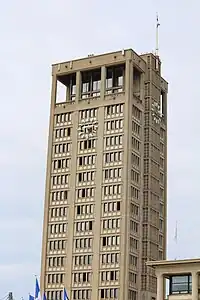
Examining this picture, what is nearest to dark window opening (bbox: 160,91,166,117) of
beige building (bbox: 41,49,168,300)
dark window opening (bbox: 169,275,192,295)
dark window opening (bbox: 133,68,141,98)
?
beige building (bbox: 41,49,168,300)

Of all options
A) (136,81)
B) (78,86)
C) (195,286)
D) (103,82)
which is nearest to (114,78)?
(103,82)

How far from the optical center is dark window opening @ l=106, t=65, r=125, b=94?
148m

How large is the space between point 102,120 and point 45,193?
1976 cm

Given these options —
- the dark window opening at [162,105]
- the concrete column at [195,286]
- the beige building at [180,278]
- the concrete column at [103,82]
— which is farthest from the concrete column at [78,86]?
the concrete column at [195,286]

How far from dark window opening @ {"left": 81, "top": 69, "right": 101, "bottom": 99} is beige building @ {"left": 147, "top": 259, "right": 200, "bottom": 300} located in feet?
190

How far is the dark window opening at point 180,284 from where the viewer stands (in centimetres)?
9862

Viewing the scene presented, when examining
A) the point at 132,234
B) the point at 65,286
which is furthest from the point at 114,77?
the point at 65,286

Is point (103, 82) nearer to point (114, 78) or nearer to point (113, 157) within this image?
point (114, 78)

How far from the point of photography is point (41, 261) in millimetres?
145500

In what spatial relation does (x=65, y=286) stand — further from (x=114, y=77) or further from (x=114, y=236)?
(x=114, y=77)

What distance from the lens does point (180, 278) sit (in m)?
100

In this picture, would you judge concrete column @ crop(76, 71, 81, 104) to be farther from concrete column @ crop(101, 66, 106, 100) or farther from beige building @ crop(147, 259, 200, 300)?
beige building @ crop(147, 259, 200, 300)

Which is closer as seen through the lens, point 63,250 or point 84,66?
Result: point 63,250

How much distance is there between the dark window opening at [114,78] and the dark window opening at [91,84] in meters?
2.21
